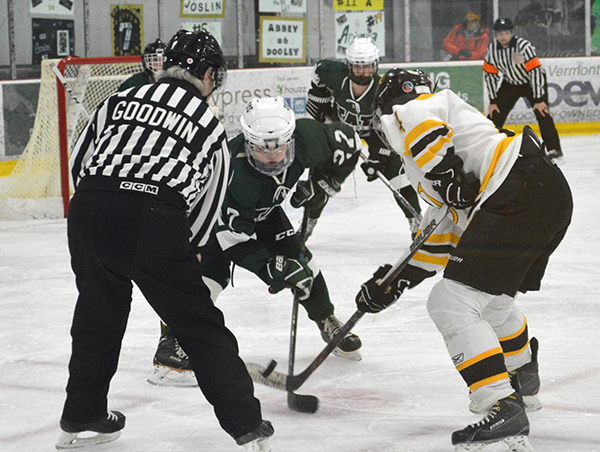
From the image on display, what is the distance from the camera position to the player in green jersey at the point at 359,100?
4.04 m

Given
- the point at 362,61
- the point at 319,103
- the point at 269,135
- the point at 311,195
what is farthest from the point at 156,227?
the point at 319,103

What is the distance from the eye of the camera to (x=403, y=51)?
27.5 feet

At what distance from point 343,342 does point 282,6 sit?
639 centimetres

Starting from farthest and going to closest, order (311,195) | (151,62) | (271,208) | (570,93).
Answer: (570,93) < (151,62) < (311,195) < (271,208)

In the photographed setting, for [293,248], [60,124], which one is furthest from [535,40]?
[293,248]

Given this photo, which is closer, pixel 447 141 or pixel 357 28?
pixel 447 141

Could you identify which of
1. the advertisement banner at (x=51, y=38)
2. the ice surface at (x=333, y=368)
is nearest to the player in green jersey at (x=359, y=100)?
the ice surface at (x=333, y=368)

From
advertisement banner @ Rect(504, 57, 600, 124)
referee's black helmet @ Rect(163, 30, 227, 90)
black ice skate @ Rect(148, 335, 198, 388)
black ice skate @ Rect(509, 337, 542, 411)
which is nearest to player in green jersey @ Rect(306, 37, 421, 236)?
black ice skate @ Rect(148, 335, 198, 388)

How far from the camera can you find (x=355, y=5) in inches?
329

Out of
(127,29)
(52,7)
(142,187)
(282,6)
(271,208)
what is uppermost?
(282,6)

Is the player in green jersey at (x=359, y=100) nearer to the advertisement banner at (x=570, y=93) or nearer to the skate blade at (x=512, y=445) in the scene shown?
the skate blade at (x=512, y=445)

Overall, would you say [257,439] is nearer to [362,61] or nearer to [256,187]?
[256,187]

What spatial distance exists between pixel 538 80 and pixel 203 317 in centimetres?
515

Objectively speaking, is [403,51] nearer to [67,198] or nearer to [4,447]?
[67,198]
